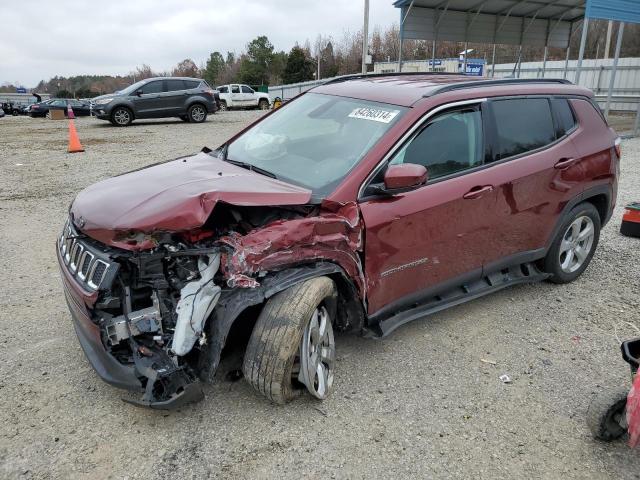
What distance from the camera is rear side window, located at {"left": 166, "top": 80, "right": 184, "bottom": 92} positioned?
18156 millimetres

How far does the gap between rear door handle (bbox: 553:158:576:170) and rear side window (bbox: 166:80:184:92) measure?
657 inches

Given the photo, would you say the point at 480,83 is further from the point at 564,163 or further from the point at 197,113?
the point at 197,113

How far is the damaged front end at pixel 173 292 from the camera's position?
2.53m


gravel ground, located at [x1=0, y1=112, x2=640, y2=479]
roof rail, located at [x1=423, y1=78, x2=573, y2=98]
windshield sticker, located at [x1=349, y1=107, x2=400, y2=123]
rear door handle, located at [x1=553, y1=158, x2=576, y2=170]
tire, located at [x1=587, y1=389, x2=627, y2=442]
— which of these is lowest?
gravel ground, located at [x1=0, y1=112, x2=640, y2=479]

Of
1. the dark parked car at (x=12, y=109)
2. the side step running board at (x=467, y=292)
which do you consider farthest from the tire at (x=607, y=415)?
the dark parked car at (x=12, y=109)

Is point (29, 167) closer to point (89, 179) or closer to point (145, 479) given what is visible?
point (89, 179)

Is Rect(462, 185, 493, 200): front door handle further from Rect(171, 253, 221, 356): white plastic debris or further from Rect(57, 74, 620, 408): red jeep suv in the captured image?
Rect(171, 253, 221, 356): white plastic debris

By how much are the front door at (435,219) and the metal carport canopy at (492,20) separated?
38.0 feet

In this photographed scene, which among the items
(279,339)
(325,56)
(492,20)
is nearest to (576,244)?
(279,339)

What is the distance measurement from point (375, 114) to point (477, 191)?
2.99 feet

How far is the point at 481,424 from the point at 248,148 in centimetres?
254

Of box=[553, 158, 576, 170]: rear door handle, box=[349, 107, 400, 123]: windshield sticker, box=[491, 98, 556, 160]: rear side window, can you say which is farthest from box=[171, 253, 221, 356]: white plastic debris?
box=[553, 158, 576, 170]: rear door handle

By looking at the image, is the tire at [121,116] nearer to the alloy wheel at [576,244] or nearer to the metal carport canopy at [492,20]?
the metal carport canopy at [492,20]

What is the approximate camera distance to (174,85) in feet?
60.0
